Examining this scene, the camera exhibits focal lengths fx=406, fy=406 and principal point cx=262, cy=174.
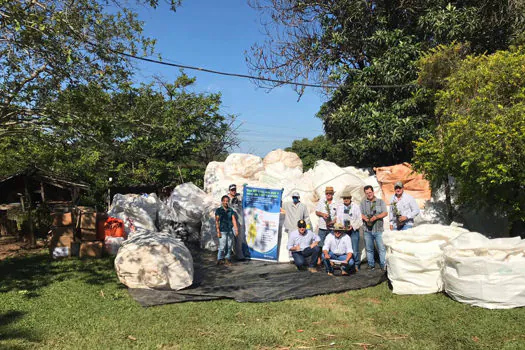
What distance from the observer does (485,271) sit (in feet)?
16.8

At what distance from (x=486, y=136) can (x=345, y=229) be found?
2706 millimetres

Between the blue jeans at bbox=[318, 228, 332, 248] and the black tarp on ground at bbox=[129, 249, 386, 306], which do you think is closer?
the black tarp on ground at bbox=[129, 249, 386, 306]

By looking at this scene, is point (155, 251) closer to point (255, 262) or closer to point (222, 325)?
point (222, 325)

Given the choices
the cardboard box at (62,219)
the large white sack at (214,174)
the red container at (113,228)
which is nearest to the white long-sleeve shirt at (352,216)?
the large white sack at (214,174)

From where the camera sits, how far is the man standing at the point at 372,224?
7316 mm

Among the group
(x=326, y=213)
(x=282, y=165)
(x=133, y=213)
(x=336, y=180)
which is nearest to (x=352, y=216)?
(x=326, y=213)

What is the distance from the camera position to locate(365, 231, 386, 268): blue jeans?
23.9 ft

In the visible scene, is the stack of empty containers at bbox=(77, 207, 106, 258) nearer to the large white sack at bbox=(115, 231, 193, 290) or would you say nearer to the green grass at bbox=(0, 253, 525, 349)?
the green grass at bbox=(0, 253, 525, 349)

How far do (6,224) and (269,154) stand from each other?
24.6ft

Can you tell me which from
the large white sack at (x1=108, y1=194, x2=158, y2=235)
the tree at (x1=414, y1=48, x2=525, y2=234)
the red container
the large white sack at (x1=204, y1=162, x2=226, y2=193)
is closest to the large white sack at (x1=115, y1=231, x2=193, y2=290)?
the red container

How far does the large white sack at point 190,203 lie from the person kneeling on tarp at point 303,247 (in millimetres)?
3353

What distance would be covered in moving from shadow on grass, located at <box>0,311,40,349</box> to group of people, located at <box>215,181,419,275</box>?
3789mm

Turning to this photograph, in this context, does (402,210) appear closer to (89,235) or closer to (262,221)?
(262,221)

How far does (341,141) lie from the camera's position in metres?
11.7
